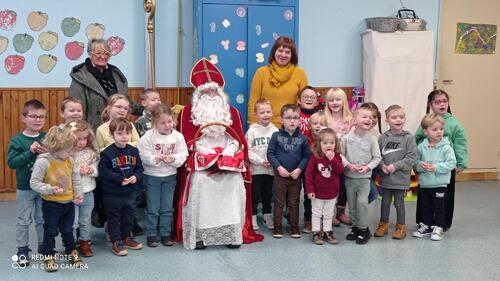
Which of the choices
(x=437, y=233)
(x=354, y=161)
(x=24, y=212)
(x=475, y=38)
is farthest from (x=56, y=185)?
(x=475, y=38)

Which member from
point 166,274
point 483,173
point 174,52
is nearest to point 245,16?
point 174,52

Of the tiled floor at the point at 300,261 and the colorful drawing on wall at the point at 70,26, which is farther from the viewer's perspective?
the colorful drawing on wall at the point at 70,26

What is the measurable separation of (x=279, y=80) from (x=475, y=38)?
3.17 m

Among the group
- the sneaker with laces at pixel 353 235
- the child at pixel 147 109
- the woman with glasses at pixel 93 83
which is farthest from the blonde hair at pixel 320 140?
the woman with glasses at pixel 93 83

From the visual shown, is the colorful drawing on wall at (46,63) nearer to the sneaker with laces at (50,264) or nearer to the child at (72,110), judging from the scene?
the child at (72,110)

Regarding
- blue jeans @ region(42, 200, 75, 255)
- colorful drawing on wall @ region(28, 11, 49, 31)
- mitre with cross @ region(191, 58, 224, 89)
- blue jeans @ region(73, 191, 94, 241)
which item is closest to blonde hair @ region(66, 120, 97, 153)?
blue jeans @ region(73, 191, 94, 241)

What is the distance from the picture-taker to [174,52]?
5.87 metres

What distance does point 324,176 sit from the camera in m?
4.15

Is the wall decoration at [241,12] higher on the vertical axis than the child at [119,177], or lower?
higher

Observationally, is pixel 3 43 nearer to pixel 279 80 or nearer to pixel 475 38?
pixel 279 80

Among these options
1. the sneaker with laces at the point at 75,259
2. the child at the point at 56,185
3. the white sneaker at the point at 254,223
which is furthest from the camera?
the white sneaker at the point at 254,223

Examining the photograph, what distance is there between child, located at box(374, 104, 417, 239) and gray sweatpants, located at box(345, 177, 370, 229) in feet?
0.62

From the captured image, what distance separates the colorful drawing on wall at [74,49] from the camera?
5.56 m

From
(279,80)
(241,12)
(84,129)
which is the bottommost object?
(84,129)
